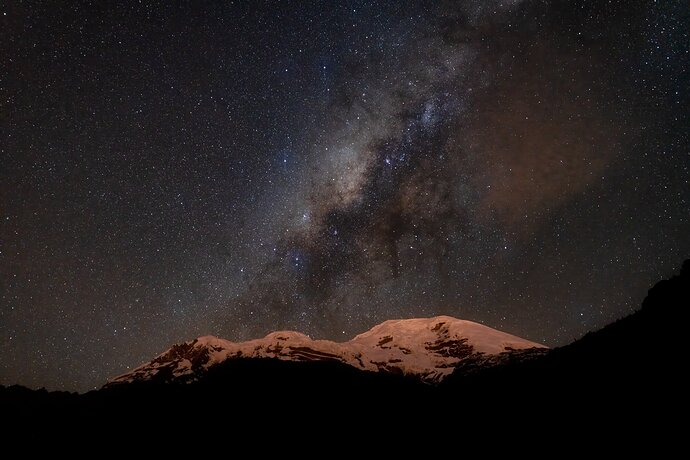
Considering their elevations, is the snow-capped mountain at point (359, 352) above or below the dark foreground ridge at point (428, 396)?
above

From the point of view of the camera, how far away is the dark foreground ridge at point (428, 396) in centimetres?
1567

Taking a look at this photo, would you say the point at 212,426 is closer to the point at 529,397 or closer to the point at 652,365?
the point at 529,397

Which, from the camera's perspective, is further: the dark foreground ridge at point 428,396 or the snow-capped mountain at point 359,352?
the snow-capped mountain at point 359,352

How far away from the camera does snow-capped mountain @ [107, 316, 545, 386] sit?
126 feet

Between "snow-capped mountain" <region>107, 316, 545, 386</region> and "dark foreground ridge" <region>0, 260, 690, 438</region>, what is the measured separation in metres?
1.98

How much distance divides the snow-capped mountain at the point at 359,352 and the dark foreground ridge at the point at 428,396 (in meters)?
1.98

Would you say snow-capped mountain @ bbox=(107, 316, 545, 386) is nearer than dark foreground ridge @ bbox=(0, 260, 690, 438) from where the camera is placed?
No

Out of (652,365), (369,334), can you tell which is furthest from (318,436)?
(369,334)

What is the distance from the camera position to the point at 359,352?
41969 millimetres

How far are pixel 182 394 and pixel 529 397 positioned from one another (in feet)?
90.1

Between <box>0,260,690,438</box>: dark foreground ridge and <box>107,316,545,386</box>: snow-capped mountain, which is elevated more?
<box>107,316,545,386</box>: snow-capped mountain

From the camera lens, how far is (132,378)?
38469 mm

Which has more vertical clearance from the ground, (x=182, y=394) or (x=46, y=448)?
(x=182, y=394)

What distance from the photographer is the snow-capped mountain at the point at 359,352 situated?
38.3 metres
